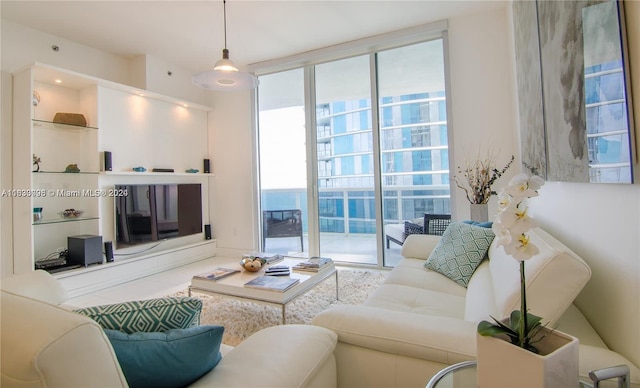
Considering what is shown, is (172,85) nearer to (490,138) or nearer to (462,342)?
(490,138)

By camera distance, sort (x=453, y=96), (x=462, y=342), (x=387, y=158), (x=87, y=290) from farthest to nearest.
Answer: (x=387, y=158) → (x=453, y=96) → (x=87, y=290) → (x=462, y=342)

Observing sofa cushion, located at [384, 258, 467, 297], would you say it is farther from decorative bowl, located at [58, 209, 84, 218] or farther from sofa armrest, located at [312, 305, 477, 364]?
A: decorative bowl, located at [58, 209, 84, 218]

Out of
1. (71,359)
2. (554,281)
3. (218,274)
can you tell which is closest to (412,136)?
(218,274)

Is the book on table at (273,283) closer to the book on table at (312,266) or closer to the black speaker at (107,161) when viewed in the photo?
the book on table at (312,266)

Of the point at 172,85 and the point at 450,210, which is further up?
the point at 172,85

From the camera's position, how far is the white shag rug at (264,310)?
2.30 metres

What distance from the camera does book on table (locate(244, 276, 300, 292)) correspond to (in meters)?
2.11

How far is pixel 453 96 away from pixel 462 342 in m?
3.13

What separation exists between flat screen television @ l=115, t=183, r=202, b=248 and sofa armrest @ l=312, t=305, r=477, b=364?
3.37 meters

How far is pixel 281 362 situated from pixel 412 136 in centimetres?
329

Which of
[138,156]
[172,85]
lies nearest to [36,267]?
[138,156]

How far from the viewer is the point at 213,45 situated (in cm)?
389

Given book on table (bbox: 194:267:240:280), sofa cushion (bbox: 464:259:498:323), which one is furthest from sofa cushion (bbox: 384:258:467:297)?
book on table (bbox: 194:267:240:280)

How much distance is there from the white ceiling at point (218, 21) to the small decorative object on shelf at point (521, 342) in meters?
3.02
